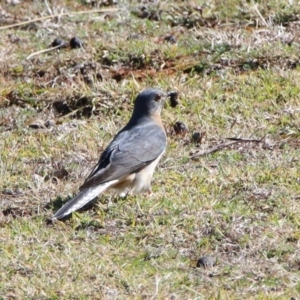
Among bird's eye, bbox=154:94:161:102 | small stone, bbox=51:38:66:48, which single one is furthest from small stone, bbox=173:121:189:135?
small stone, bbox=51:38:66:48

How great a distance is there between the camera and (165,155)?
346 inches

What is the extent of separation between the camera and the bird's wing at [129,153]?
7.79 meters

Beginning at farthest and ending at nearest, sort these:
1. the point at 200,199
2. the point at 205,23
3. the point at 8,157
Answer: the point at 205,23 → the point at 8,157 → the point at 200,199

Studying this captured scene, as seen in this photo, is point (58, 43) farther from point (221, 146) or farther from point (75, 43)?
point (221, 146)

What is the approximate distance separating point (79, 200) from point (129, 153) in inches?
35.7

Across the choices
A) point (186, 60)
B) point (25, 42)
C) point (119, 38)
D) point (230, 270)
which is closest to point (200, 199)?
point (230, 270)

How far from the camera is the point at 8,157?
884cm

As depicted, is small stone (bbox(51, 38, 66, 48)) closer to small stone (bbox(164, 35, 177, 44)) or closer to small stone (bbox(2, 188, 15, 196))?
small stone (bbox(164, 35, 177, 44))

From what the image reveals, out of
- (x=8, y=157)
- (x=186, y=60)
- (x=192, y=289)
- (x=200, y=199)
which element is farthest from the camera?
(x=186, y=60)

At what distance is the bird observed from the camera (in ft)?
24.8

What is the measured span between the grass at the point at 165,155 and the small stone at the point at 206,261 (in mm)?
35

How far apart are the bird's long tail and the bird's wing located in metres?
0.07

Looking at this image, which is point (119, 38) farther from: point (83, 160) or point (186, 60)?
point (83, 160)

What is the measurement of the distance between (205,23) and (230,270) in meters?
5.37
